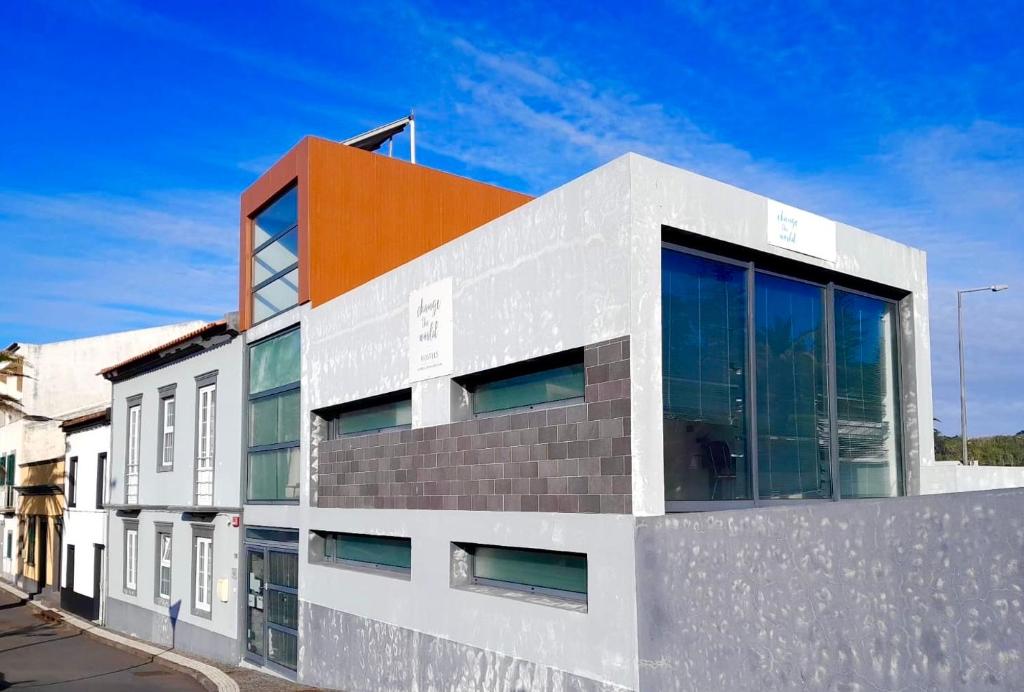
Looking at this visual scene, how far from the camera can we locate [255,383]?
17.2 metres

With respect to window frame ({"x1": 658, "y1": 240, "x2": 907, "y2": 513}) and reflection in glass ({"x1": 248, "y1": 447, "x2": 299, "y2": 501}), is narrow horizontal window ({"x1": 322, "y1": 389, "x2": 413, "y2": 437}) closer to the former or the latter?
reflection in glass ({"x1": 248, "y1": 447, "x2": 299, "y2": 501})

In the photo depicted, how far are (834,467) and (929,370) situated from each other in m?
2.30

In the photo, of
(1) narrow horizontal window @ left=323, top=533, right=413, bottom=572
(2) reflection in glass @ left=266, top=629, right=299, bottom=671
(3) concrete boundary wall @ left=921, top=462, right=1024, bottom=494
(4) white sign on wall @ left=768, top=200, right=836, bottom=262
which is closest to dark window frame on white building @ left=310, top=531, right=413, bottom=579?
(1) narrow horizontal window @ left=323, top=533, right=413, bottom=572

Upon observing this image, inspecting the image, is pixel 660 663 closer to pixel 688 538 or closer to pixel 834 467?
pixel 688 538

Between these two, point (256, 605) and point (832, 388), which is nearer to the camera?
point (832, 388)

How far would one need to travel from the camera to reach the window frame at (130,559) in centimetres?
2280

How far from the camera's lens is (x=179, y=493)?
1981 centimetres

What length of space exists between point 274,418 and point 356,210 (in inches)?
150

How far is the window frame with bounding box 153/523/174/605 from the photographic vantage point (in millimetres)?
20328

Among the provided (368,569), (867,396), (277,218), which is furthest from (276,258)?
(867,396)

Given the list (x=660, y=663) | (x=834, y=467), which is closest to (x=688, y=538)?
(x=660, y=663)

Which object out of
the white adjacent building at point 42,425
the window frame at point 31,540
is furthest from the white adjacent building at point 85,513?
the window frame at point 31,540

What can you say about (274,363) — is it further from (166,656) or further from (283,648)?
(166,656)

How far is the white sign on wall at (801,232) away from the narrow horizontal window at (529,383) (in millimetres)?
2499
